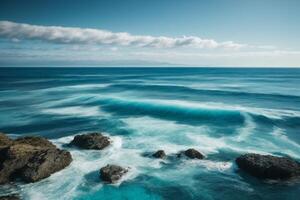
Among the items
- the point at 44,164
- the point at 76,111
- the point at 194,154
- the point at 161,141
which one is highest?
the point at 44,164

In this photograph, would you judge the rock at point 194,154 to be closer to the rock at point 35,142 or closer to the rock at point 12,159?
the rock at point 35,142

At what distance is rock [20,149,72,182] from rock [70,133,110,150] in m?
3.23

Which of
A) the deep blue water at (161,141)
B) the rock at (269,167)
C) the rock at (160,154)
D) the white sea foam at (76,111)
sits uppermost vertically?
the rock at (269,167)

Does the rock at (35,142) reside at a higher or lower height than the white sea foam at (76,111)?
higher

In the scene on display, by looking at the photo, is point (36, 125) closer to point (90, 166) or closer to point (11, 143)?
point (11, 143)

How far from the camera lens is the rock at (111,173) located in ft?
53.3

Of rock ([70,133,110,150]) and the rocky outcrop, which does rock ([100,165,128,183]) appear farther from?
rock ([70,133,110,150])

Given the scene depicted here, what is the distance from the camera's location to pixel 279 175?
53.7 feet

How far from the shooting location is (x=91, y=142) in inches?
854

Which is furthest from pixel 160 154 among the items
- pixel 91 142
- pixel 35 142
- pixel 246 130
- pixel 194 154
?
pixel 246 130

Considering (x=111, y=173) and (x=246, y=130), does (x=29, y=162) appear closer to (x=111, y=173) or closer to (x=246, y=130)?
(x=111, y=173)

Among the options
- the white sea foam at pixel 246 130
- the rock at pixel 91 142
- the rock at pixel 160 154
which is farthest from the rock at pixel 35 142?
the white sea foam at pixel 246 130

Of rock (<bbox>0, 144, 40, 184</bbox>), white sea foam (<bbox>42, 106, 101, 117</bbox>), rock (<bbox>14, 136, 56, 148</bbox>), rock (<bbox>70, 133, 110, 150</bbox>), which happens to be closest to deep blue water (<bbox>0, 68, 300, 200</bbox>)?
white sea foam (<bbox>42, 106, 101, 117</bbox>)

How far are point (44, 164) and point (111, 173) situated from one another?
4101 mm
